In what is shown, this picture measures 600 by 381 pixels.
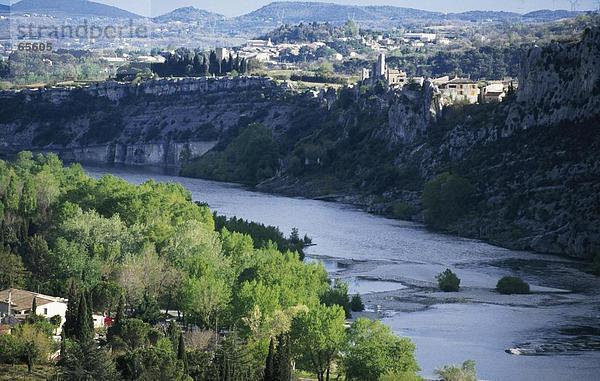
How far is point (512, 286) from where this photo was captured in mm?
75625

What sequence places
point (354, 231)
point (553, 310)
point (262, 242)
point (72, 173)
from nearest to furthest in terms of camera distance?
point (553, 310) < point (262, 242) < point (354, 231) < point (72, 173)

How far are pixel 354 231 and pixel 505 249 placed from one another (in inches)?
408

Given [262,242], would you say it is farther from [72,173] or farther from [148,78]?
[148,78]

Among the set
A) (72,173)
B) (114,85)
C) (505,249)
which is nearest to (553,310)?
(505,249)

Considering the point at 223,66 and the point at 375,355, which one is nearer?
the point at 375,355

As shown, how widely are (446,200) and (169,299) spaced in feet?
138

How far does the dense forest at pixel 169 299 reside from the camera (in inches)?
2030

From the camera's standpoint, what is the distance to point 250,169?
460 feet

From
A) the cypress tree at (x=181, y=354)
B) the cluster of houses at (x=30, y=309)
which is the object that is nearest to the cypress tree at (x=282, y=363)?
the cypress tree at (x=181, y=354)

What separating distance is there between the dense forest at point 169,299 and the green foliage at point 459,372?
105cm

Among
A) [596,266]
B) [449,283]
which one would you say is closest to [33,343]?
[449,283]

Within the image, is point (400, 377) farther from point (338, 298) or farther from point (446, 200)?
point (446, 200)

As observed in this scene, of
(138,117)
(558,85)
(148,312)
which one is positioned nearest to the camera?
(148,312)

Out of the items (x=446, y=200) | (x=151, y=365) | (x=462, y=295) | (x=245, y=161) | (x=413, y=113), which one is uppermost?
(x=151, y=365)
